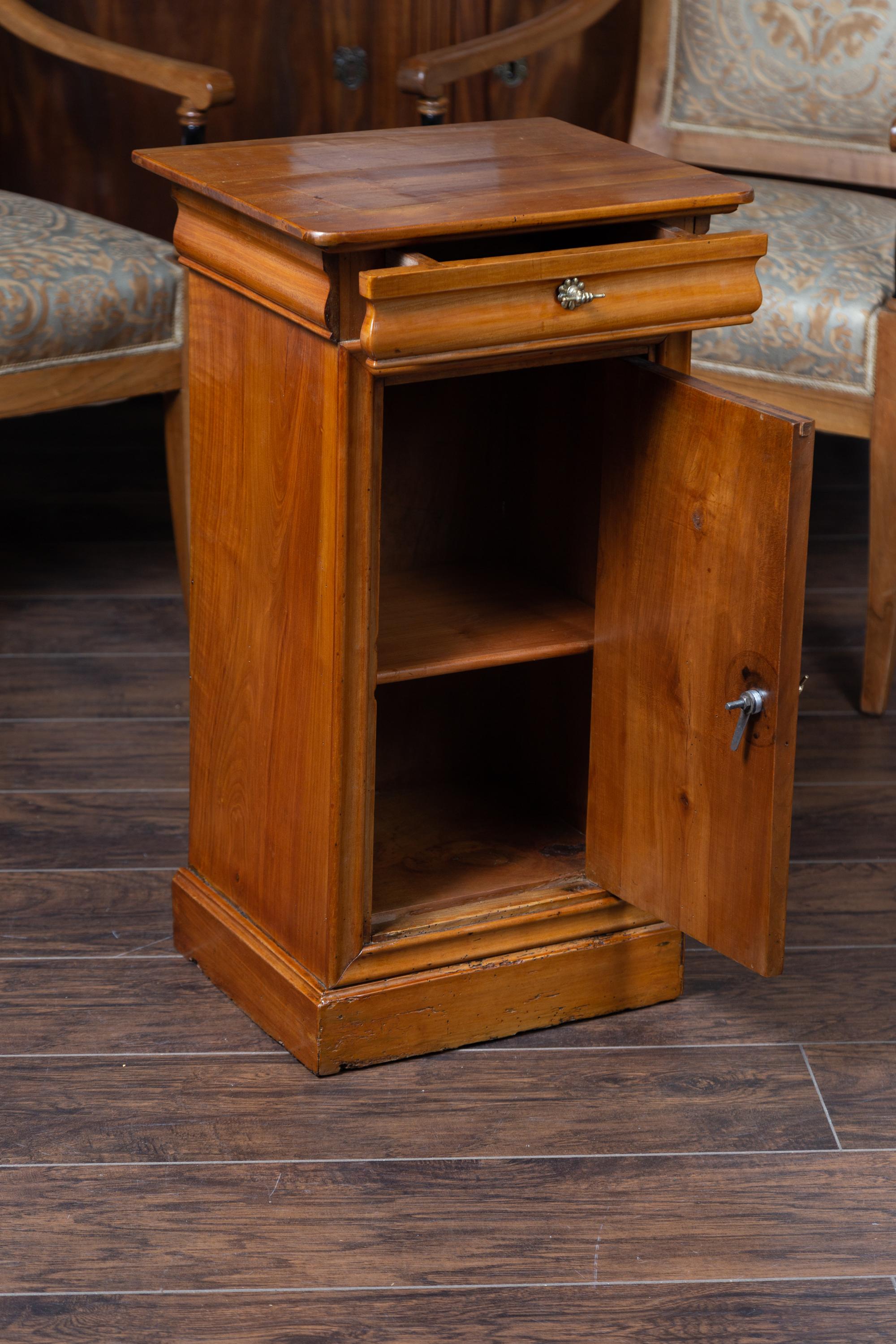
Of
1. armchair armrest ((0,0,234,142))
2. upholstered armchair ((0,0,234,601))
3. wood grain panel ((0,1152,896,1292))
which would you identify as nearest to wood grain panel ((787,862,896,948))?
wood grain panel ((0,1152,896,1292))

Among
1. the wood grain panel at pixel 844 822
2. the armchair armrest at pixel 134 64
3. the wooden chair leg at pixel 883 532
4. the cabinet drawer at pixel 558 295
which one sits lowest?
the wood grain panel at pixel 844 822

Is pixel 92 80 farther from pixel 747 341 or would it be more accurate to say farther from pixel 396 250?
pixel 396 250

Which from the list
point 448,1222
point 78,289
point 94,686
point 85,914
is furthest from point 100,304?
point 448,1222

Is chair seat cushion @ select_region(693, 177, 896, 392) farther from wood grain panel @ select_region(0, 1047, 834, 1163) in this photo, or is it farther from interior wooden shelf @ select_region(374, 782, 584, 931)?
wood grain panel @ select_region(0, 1047, 834, 1163)

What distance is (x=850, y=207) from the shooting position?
236cm

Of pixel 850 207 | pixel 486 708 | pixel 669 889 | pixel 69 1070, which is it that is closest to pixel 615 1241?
pixel 669 889

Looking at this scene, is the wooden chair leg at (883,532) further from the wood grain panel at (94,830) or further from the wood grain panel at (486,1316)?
the wood grain panel at (486,1316)

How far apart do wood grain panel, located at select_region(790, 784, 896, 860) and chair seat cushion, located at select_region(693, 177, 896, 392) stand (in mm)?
491

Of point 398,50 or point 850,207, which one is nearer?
point 850,207

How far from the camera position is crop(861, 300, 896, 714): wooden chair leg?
6.90ft

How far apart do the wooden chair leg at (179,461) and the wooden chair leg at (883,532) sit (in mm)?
881

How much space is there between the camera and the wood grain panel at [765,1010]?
65.3 inches

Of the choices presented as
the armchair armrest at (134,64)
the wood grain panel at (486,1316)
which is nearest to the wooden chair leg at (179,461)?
the armchair armrest at (134,64)

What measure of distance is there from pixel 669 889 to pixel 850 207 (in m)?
1.20
